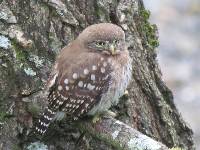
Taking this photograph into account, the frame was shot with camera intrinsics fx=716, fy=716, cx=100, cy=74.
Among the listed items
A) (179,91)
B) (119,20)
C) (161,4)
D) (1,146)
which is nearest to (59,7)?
(119,20)

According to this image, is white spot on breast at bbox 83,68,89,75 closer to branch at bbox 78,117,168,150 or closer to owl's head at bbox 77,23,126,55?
owl's head at bbox 77,23,126,55

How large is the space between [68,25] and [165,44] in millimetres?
8389

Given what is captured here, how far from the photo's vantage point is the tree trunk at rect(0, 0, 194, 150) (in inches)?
215

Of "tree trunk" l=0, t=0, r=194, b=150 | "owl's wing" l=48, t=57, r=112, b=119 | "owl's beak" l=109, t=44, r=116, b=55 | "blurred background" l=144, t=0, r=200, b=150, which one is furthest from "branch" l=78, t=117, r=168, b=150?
"blurred background" l=144, t=0, r=200, b=150

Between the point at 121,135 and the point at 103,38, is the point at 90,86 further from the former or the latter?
the point at 121,135

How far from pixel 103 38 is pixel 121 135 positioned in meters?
1.17

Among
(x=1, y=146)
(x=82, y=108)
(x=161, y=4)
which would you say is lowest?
(x=1, y=146)

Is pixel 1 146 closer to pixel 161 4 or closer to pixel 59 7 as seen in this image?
pixel 59 7

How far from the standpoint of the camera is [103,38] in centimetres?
577

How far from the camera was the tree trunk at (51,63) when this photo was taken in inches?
215

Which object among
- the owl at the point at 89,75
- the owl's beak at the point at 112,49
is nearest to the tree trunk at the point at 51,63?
the owl at the point at 89,75

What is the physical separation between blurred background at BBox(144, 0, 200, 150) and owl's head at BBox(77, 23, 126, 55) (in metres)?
5.59

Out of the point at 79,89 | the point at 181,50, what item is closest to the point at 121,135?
the point at 79,89

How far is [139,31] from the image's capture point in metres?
6.17
